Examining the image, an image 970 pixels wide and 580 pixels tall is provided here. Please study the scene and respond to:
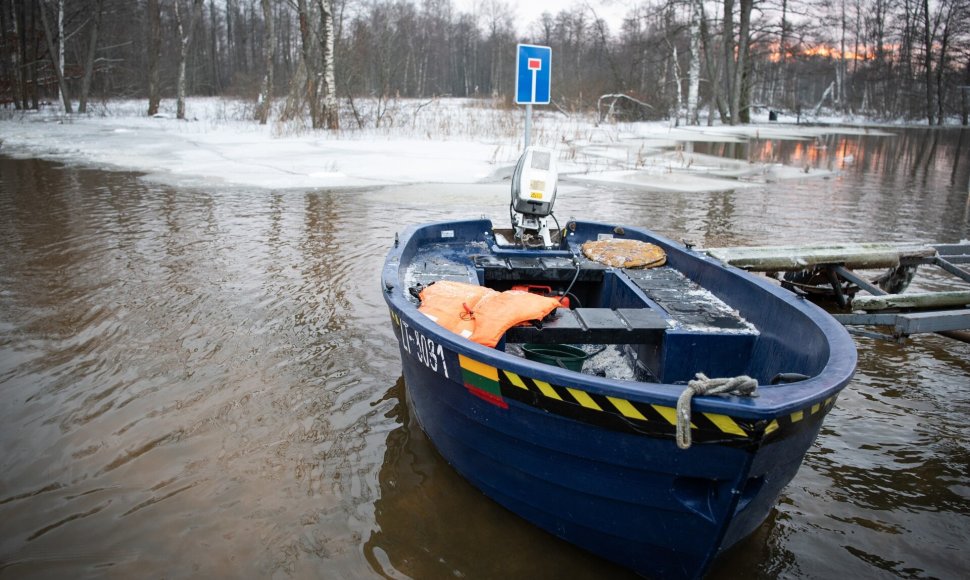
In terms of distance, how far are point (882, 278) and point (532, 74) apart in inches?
159

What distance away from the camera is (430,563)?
9.36 feet

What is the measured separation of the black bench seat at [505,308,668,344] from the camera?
3.36 metres

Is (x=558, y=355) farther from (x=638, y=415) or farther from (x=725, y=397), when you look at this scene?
(x=725, y=397)

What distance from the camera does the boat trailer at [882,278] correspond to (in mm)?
4082

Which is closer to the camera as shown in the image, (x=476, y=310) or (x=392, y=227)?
(x=476, y=310)

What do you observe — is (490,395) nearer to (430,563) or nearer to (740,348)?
(430,563)

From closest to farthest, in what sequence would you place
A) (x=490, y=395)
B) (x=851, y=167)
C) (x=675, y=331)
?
(x=490, y=395) → (x=675, y=331) → (x=851, y=167)

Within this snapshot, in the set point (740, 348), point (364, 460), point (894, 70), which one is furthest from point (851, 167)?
point (894, 70)

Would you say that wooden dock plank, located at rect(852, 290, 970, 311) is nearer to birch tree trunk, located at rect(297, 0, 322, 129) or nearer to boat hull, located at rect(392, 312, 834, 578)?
boat hull, located at rect(392, 312, 834, 578)

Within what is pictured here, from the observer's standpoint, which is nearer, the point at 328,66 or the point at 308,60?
the point at 328,66

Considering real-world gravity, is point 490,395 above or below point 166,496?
above

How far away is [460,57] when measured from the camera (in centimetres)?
7094

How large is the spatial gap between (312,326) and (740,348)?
11.6 ft

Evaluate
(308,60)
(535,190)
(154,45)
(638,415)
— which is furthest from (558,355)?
(154,45)
